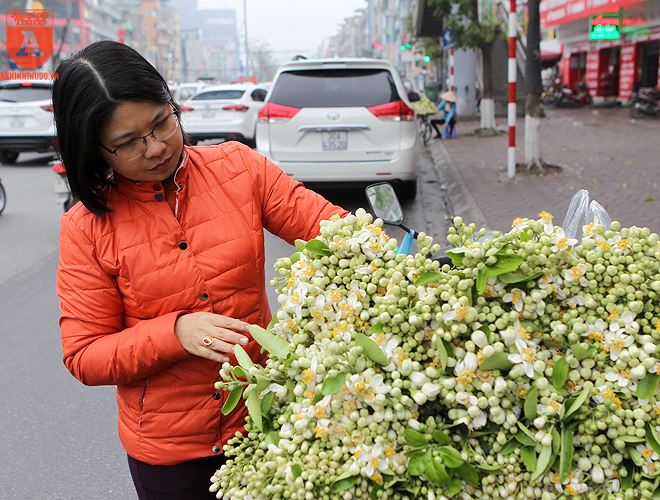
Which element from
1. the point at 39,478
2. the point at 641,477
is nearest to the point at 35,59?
the point at 39,478

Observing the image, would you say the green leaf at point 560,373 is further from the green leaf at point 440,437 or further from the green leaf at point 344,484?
the green leaf at point 344,484

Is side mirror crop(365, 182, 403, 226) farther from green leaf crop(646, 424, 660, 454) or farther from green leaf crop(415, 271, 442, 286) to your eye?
green leaf crop(646, 424, 660, 454)

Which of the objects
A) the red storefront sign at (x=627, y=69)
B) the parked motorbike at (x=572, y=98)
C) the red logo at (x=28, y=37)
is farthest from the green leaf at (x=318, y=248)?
the parked motorbike at (x=572, y=98)

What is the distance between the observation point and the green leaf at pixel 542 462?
133 centimetres

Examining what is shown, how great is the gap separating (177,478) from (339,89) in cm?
750

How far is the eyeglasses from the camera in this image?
1.71m

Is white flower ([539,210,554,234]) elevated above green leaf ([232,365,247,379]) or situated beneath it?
elevated above

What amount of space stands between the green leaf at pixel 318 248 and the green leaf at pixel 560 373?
502 millimetres

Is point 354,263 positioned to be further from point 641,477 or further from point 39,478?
point 39,478

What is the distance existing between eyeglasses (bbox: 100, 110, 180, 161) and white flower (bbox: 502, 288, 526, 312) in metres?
0.85

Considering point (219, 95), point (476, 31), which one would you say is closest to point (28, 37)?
point (219, 95)

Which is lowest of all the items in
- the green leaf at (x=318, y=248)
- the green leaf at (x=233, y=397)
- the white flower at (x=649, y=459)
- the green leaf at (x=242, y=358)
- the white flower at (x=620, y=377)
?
the white flower at (x=649, y=459)

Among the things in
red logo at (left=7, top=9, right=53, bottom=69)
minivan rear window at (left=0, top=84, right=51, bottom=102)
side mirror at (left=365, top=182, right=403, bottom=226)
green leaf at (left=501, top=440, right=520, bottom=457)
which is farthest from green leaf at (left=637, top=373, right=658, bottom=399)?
minivan rear window at (left=0, top=84, right=51, bottom=102)

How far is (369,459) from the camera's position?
134 cm
